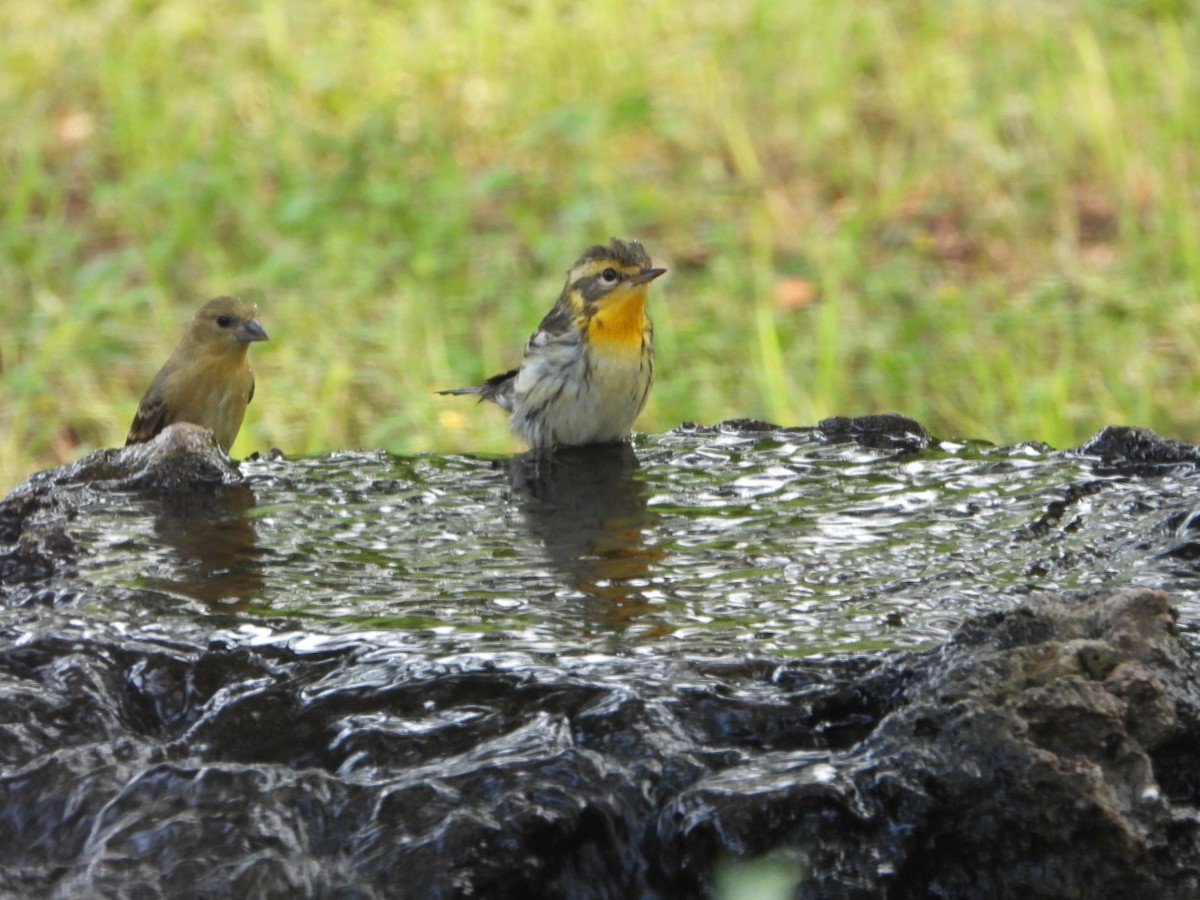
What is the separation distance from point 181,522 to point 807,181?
573 cm

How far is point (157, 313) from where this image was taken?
786 cm

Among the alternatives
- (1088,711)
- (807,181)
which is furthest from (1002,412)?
(1088,711)

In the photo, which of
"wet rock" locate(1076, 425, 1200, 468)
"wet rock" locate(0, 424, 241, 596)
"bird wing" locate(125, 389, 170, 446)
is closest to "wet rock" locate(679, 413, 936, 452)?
"wet rock" locate(1076, 425, 1200, 468)

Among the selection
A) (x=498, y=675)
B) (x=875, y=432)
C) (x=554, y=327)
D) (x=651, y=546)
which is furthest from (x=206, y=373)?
(x=498, y=675)

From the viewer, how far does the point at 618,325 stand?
17.1ft

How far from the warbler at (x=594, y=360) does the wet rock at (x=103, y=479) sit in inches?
47.2

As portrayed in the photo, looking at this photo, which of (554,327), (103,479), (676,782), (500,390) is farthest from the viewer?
(500,390)

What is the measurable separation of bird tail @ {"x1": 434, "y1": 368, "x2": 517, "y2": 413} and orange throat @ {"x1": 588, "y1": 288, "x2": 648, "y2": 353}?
1.44ft

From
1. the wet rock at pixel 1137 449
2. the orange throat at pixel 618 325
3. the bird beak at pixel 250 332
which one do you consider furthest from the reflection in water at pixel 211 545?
the wet rock at pixel 1137 449

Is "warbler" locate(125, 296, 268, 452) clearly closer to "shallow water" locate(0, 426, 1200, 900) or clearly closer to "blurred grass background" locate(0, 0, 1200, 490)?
"blurred grass background" locate(0, 0, 1200, 490)

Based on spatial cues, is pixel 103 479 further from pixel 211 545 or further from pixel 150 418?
pixel 150 418

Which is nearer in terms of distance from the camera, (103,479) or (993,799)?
(993,799)

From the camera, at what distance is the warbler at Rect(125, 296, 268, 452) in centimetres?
573

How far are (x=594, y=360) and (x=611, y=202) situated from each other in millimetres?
3643
